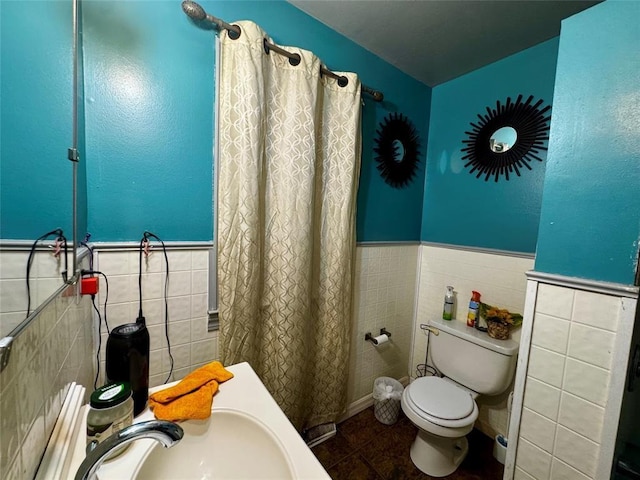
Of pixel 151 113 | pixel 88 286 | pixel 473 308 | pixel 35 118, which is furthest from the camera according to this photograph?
pixel 473 308

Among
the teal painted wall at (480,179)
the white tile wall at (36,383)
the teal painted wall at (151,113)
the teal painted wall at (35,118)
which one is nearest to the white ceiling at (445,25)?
the teal painted wall at (480,179)

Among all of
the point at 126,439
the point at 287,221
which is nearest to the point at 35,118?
the point at 126,439

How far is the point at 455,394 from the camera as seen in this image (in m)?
1.32

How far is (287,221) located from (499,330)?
1340 mm

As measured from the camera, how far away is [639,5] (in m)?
0.69

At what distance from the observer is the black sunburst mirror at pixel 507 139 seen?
133 cm

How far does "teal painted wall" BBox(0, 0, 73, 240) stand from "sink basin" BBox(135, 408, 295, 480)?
579 millimetres

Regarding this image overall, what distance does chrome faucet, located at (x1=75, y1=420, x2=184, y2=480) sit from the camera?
39 centimetres

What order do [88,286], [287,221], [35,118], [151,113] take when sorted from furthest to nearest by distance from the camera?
[287,221] → [151,113] → [88,286] → [35,118]

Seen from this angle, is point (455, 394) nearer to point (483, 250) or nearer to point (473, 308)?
point (473, 308)

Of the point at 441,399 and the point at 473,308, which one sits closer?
the point at 441,399

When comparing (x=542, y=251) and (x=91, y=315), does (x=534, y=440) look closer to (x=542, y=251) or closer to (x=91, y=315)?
(x=542, y=251)

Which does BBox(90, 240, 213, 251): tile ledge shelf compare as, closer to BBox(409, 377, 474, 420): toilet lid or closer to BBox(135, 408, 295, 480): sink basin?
BBox(135, 408, 295, 480): sink basin

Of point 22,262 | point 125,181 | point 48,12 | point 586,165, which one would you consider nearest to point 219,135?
point 125,181
